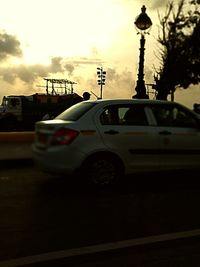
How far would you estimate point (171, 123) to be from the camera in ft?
32.9

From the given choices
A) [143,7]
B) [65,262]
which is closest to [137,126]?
[65,262]

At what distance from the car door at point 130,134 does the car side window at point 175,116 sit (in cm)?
→ 27

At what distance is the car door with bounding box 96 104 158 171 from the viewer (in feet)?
31.4

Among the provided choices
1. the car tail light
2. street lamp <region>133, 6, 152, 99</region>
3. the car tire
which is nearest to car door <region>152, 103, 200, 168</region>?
the car tire

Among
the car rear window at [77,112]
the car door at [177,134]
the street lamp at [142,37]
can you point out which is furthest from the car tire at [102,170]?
the street lamp at [142,37]

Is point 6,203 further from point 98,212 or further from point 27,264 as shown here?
point 27,264

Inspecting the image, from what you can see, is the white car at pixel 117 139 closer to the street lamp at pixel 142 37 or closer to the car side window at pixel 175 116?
the car side window at pixel 175 116

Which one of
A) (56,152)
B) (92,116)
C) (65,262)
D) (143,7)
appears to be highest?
(143,7)

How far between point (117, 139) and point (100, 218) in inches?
97.6

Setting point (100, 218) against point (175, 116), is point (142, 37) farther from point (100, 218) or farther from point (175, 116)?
point (100, 218)

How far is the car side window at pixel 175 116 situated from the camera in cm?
1002

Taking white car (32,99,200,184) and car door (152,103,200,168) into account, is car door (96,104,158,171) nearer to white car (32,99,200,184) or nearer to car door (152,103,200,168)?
white car (32,99,200,184)

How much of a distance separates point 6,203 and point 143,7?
12.3 meters

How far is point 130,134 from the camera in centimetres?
965
